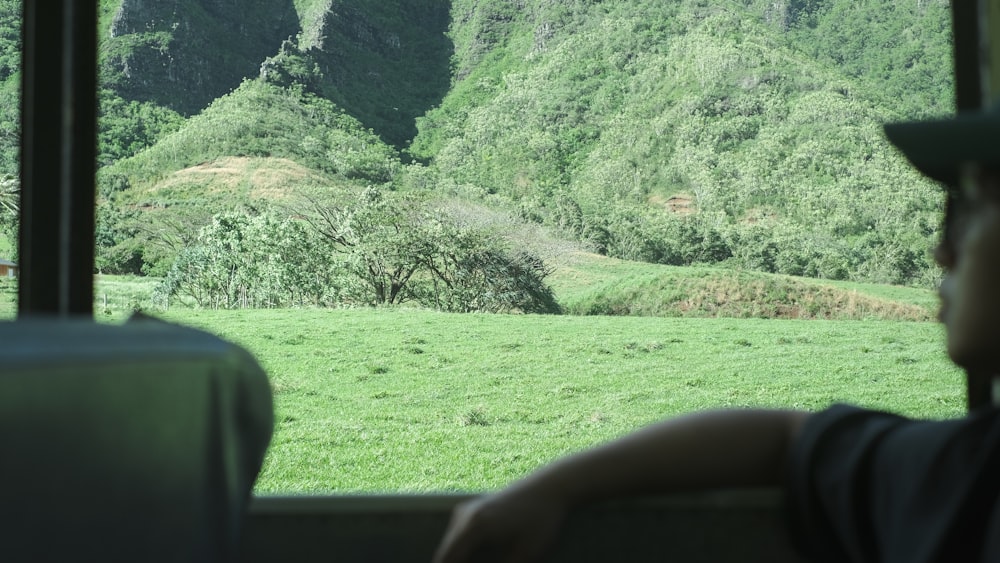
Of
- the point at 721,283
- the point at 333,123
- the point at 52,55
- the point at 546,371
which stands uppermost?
the point at 333,123

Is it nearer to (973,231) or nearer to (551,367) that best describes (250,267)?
(551,367)

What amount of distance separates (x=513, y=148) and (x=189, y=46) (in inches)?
166

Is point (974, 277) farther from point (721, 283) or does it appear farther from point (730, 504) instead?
point (721, 283)

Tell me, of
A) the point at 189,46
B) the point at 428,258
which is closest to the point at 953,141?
the point at 428,258

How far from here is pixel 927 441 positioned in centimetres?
60

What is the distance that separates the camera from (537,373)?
1109 cm

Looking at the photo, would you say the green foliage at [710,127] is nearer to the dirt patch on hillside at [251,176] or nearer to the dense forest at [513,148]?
the dense forest at [513,148]

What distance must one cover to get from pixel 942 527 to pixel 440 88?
495 inches

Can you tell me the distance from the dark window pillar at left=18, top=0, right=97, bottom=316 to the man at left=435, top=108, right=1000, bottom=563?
0.47m

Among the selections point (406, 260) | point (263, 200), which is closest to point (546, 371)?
point (406, 260)

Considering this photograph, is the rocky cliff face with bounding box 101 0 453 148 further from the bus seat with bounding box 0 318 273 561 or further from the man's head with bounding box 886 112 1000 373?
the man's head with bounding box 886 112 1000 373

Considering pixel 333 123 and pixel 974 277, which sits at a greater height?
pixel 333 123

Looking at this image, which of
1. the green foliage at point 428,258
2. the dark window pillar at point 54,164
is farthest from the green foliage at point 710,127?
the dark window pillar at point 54,164

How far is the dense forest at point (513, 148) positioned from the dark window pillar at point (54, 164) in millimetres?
10516
